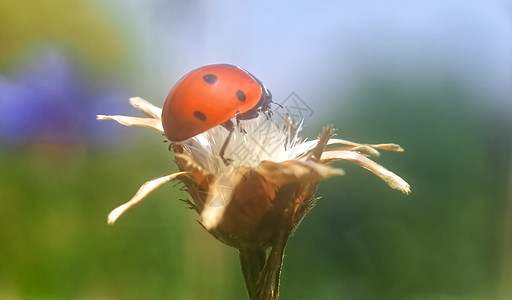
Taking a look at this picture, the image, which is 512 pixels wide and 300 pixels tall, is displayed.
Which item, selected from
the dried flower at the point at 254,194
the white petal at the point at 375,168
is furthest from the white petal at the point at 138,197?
the white petal at the point at 375,168

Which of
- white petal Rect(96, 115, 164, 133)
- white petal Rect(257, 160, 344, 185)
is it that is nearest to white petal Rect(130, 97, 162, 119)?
white petal Rect(96, 115, 164, 133)

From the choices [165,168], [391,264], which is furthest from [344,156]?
[391,264]

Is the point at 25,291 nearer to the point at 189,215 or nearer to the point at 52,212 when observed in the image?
the point at 52,212

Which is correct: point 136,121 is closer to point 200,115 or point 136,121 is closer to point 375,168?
point 200,115

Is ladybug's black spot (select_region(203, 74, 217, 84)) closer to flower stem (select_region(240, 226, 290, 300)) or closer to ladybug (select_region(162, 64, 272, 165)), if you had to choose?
ladybug (select_region(162, 64, 272, 165))

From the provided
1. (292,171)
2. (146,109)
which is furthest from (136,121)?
(292,171)

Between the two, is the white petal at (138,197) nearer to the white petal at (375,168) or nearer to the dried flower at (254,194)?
the dried flower at (254,194)

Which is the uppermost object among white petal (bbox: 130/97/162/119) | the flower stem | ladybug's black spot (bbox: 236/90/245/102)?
ladybug's black spot (bbox: 236/90/245/102)
